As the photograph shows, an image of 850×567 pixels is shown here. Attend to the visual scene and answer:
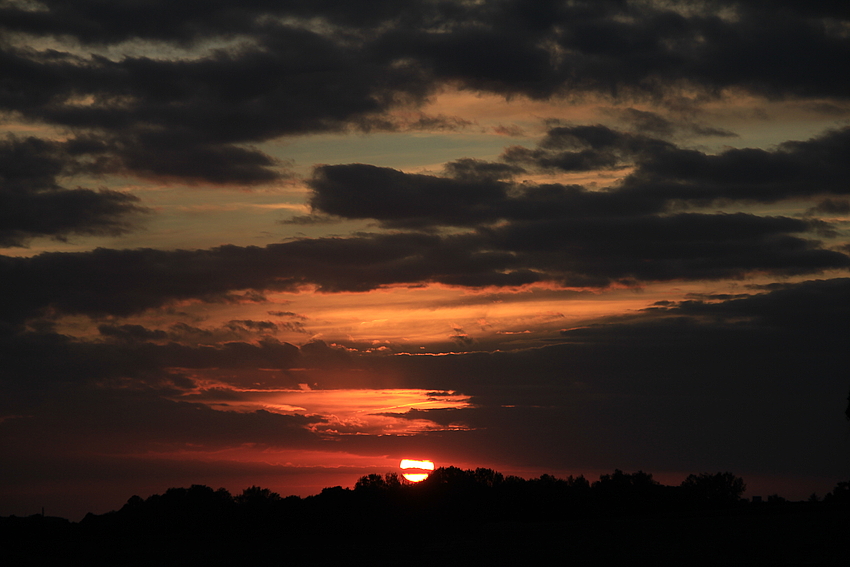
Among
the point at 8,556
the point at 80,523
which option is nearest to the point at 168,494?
the point at 80,523

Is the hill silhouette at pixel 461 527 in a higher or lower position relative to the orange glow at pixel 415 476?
lower

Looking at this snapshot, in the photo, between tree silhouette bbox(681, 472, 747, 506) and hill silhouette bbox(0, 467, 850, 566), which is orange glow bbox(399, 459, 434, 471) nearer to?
hill silhouette bbox(0, 467, 850, 566)

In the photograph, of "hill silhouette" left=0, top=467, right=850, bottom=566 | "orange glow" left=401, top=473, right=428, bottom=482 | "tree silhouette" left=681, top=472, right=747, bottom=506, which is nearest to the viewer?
"hill silhouette" left=0, top=467, right=850, bottom=566

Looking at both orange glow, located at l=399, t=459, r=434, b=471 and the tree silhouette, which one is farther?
the tree silhouette

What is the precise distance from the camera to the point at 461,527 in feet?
236

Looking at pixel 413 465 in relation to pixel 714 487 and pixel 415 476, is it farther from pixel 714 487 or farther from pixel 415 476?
pixel 714 487

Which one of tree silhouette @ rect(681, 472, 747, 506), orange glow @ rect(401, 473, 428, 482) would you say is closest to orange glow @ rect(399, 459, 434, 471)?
orange glow @ rect(401, 473, 428, 482)

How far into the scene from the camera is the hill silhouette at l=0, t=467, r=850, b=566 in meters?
48.9

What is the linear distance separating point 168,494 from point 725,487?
249ft

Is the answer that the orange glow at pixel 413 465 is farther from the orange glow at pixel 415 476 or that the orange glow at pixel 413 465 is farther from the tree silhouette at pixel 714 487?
the tree silhouette at pixel 714 487

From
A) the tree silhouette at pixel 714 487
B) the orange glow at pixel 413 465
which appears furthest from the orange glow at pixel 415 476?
the tree silhouette at pixel 714 487

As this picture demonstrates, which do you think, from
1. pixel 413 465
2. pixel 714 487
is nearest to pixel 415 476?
pixel 413 465

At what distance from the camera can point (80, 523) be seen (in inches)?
4107

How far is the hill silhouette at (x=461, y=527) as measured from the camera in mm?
48906
